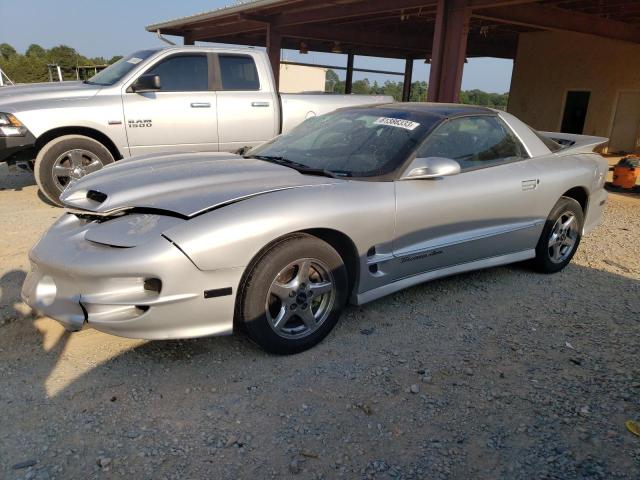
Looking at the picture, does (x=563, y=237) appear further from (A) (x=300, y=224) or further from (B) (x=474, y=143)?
(A) (x=300, y=224)

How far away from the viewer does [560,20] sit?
432 inches

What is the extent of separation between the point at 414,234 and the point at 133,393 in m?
1.96

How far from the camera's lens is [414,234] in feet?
11.3

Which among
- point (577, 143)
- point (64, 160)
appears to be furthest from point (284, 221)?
point (64, 160)

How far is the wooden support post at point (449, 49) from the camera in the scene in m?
9.53

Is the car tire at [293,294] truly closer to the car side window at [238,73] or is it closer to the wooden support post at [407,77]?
the car side window at [238,73]

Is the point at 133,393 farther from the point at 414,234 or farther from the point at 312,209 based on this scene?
the point at 414,234

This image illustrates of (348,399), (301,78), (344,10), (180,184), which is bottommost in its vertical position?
(348,399)

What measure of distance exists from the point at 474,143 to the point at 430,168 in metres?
0.87

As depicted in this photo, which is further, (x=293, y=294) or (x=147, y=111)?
(x=147, y=111)

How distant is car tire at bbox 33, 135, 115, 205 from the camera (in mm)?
5988

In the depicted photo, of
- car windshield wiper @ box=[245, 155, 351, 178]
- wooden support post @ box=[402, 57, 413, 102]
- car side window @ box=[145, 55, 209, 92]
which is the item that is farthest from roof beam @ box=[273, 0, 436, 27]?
wooden support post @ box=[402, 57, 413, 102]

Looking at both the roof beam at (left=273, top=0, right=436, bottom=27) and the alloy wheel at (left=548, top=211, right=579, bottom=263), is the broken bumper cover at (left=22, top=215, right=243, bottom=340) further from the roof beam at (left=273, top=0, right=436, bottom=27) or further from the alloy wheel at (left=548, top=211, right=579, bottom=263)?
the roof beam at (left=273, top=0, right=436, bottom=27)

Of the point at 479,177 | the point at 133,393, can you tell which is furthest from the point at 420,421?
the point at 479,177
